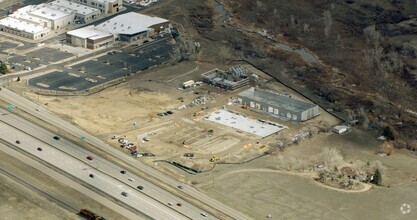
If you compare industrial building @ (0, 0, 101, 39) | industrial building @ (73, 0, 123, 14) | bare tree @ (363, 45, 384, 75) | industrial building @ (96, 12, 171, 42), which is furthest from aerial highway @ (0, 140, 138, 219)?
bare tree @ (363, 45, 384, 75)

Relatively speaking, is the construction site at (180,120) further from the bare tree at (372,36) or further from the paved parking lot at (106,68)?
the bare tree at (372,36)

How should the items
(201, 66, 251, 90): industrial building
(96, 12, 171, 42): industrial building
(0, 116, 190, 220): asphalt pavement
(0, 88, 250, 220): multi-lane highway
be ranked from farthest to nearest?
1. (96, 12, 171, 42): industrial building
2. (201, 66, 251, 90): industrial building
3. (0, 88, 250, 220): multi-lane highway
4. (0, 116, 190, 220): asphalt pavement

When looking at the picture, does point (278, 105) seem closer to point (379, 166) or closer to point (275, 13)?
point (379, 166)

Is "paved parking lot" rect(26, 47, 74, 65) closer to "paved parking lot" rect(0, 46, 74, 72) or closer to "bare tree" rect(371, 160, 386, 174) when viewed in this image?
"paved parking lot" rect(0, 46, 74, 72)

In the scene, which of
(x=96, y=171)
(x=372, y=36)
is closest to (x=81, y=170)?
(x=96, y=171)

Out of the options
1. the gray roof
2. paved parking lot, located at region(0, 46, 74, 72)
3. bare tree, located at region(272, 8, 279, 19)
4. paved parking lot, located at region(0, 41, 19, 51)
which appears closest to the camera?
the gray roof

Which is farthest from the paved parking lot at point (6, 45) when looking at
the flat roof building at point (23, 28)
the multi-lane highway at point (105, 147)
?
the multi-lane highway at point (105, 147)

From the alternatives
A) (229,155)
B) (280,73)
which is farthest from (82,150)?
(280,73)
